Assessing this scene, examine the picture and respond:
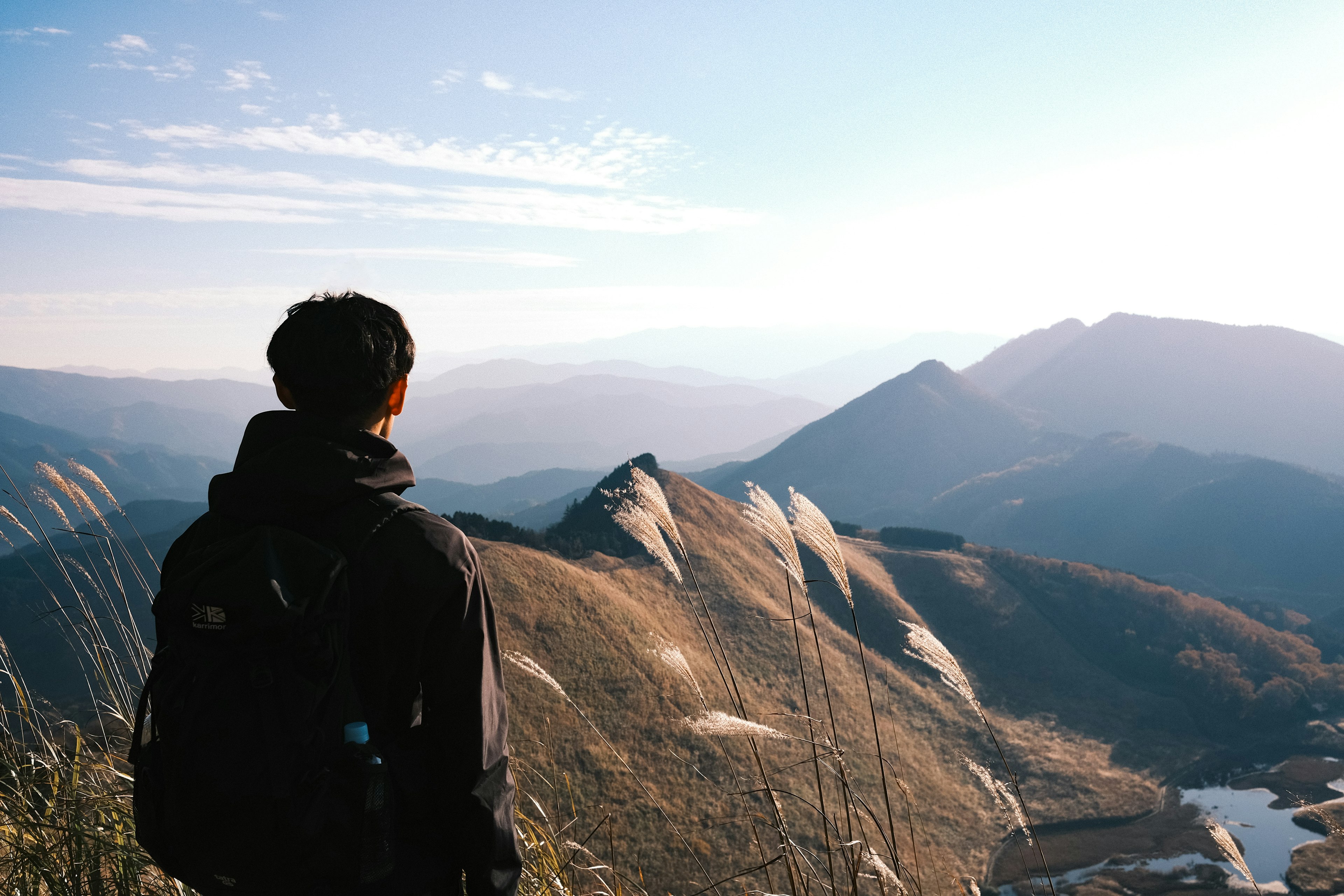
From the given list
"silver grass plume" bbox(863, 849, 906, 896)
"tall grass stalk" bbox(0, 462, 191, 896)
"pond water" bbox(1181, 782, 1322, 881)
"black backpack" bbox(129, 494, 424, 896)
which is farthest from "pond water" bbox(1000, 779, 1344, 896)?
"black backpack" bbox(129, 494, 424, 896)

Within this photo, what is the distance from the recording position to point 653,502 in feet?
8.82

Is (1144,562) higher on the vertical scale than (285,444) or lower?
lower

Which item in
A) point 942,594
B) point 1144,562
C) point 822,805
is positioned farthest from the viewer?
point 1144,562

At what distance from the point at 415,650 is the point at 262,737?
0.36 metres

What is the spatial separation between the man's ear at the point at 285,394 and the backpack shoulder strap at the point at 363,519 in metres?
0.41

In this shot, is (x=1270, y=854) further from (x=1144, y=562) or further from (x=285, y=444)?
(x=1144, y=562)

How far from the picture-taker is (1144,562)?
132 meters

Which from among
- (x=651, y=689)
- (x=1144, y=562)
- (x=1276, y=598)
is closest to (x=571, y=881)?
(x=651, y=689)

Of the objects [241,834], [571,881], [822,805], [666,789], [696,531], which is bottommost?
[666,789]

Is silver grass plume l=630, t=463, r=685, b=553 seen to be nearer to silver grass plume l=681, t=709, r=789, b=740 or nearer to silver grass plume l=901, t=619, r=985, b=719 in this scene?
silver grass plume l=681, t=709, r=789, b=740

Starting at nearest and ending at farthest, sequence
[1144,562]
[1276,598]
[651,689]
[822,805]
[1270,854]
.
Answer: [822,805] < [651,689] < [1270,854] < [1276,598] < [1144,562]

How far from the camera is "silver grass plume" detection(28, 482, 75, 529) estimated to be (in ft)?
13.1

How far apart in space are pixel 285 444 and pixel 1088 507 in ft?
585

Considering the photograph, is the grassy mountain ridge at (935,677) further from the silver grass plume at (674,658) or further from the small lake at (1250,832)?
the silver grass plume at (674,658)
